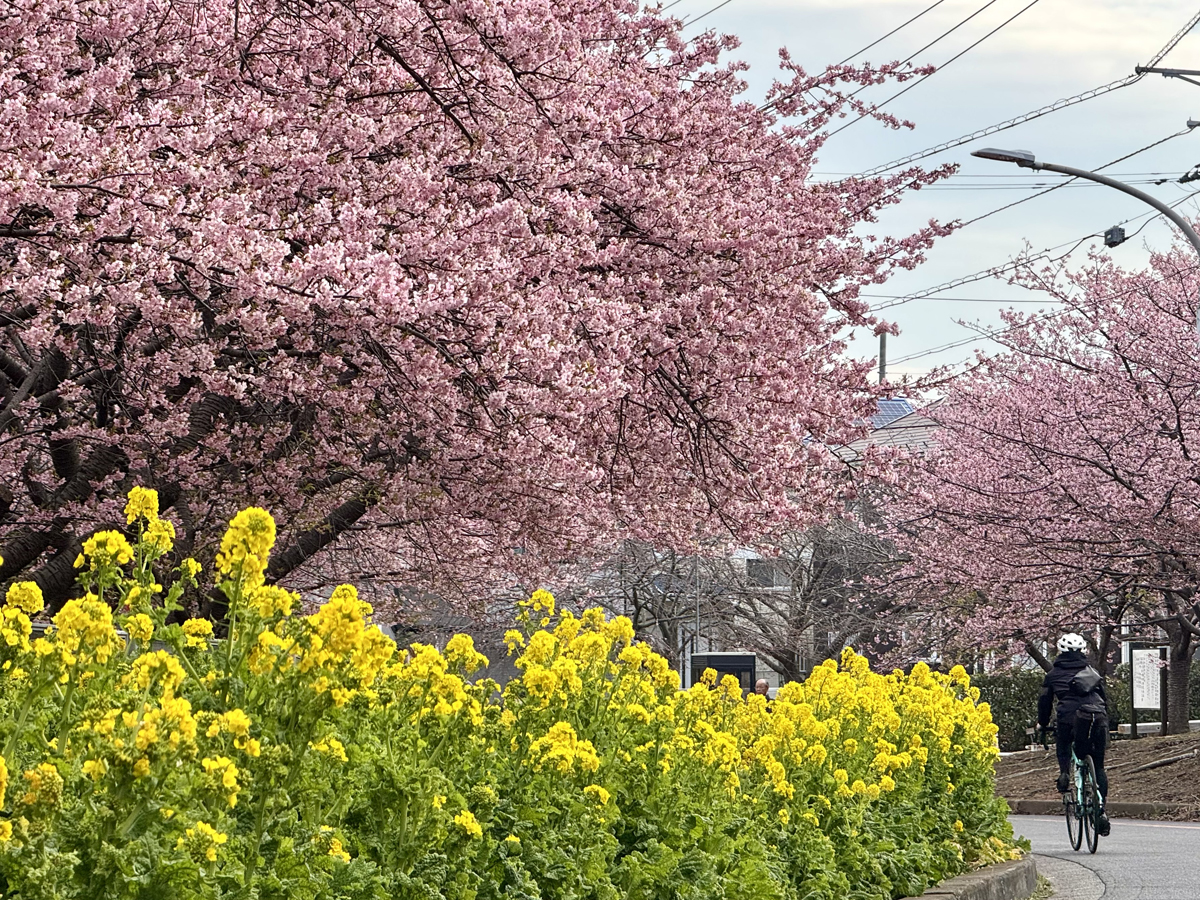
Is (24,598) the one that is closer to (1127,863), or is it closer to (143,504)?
(143,504)

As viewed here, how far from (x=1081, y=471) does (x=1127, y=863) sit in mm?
9326

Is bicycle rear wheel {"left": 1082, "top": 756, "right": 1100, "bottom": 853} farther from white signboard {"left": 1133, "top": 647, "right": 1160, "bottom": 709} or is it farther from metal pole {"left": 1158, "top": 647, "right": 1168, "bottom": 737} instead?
white signboard {"left": 1133, "top": 647, "right": 1160, "bottom": 709}

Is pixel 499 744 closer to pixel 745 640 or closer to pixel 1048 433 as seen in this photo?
pixel 1048 433

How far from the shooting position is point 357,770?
14.2 feet

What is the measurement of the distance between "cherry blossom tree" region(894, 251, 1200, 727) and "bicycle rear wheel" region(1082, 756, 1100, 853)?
4.94 metres

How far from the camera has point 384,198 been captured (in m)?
8.78

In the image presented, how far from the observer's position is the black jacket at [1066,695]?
13375 millimetres

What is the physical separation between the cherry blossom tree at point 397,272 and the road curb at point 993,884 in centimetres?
376

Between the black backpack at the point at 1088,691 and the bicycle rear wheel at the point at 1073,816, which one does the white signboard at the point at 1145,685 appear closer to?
the bicycle rear wheel at the point at 1073,816

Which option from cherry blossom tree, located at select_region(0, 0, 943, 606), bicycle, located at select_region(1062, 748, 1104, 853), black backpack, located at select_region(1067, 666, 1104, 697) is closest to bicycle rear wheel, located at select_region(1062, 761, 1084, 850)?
bicycle, located at select_region(1062, 748, 1104, 853)

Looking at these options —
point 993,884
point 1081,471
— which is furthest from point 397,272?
point 1081,471

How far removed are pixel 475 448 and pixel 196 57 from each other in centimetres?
321

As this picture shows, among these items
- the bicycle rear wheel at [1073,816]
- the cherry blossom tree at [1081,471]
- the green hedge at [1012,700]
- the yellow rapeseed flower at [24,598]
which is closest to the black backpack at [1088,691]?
the bicycle rear wheel at [1073,816]

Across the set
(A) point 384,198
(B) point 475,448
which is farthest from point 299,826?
(B) point 475,448
